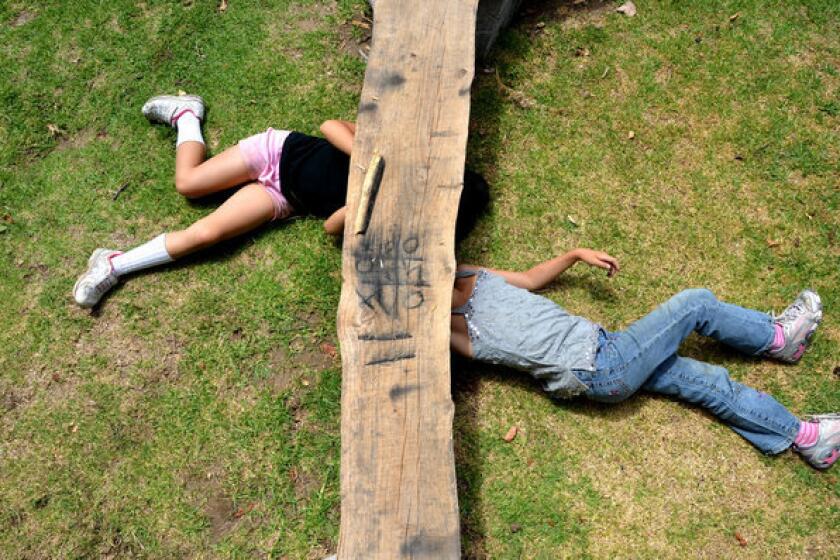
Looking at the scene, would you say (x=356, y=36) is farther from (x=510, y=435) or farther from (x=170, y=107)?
(x=510, y=435)

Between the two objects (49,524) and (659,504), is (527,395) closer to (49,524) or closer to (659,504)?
(659,504)

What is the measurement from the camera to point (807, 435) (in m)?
3.83

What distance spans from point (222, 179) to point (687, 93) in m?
3.31

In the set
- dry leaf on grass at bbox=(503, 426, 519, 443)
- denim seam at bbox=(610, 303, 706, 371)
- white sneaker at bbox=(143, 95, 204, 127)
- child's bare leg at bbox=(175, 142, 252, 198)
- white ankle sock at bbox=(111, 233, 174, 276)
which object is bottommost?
dry leaf on grass at bbox=(503, 426, 519, 443)

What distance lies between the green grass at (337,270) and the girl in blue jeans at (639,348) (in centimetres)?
19

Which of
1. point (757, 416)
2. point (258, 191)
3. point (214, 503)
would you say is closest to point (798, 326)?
point (757, 416)

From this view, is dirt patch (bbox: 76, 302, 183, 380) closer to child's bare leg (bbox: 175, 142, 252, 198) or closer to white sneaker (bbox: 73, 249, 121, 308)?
white sneaker (bbox: 73, 249, 121, 308)

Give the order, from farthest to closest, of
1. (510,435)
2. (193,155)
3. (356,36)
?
(356,36) → (193,155) → (510,435)

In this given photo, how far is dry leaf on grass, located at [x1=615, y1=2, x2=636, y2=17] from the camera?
5.34 meters

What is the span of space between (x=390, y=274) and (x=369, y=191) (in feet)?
1.49

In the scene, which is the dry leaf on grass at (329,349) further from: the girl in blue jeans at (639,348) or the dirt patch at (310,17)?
the dirt patch at (310,17)

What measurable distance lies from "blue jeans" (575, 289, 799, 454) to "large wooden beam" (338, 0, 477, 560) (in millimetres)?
1035

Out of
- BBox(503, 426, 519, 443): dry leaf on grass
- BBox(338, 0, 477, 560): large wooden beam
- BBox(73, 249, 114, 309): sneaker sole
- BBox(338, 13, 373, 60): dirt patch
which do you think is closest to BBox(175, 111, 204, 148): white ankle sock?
BBox(73, 249, 114, 309): sneaker sole

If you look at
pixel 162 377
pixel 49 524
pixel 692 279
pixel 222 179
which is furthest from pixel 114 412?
pixel 692 279
